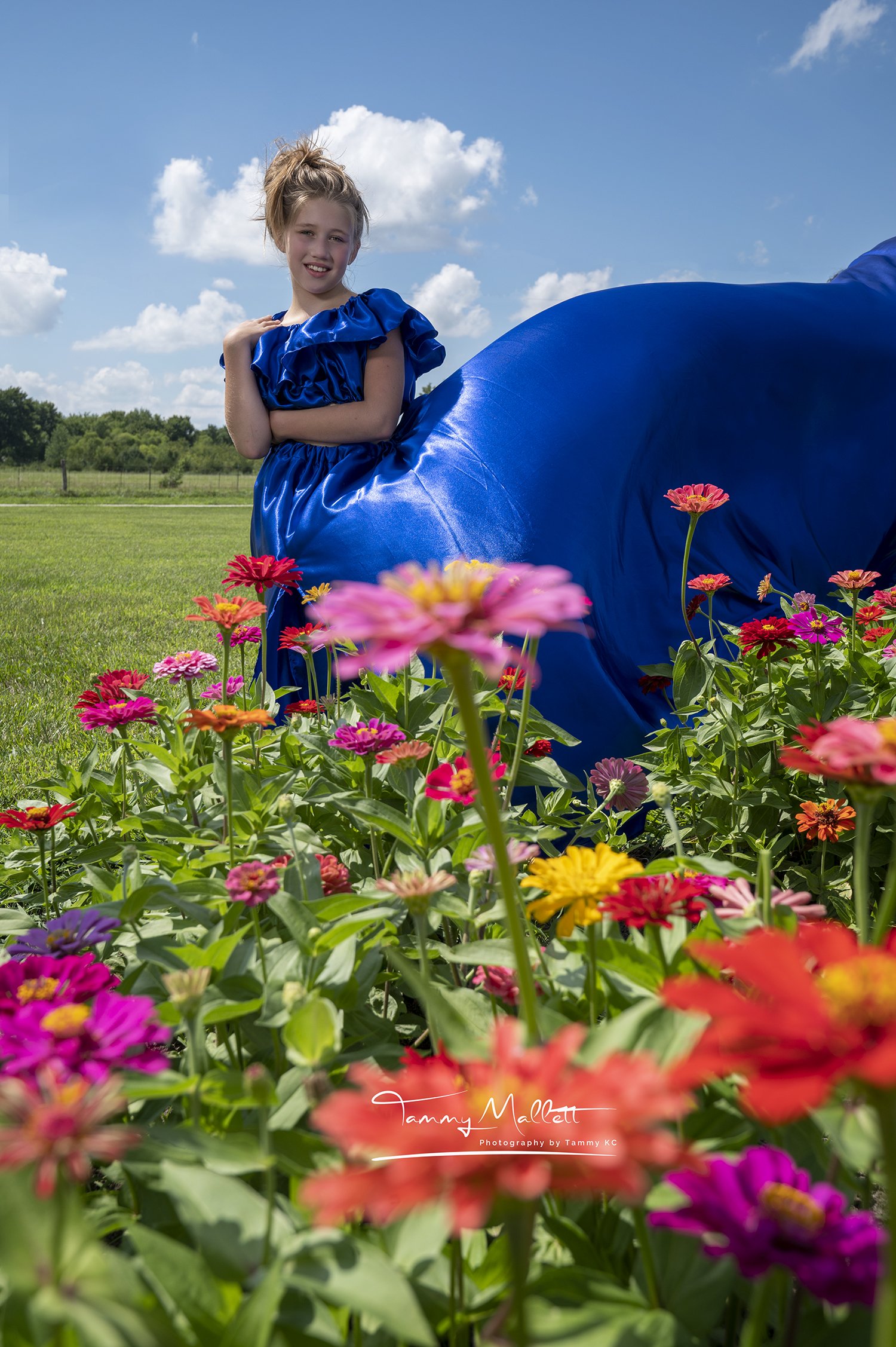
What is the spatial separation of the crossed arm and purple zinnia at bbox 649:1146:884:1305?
2216 millimetres

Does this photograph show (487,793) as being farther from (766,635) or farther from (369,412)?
(369,412)

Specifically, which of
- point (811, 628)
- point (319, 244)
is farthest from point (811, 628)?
point (319, 244)

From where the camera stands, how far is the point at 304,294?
2.64 meters

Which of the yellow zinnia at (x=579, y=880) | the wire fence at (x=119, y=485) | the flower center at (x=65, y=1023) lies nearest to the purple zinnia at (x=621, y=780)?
the yellow zinnia at (x=579, y=880)

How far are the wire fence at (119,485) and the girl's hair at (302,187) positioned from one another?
22.5 m

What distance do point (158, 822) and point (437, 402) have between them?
60.5 inches

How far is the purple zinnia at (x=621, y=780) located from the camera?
145 cm

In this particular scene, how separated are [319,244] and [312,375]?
0.42m

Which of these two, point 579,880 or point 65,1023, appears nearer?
point 65,1023

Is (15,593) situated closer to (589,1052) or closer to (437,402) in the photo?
(437,402)

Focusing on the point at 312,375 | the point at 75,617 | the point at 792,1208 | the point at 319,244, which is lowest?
the point at 75,617

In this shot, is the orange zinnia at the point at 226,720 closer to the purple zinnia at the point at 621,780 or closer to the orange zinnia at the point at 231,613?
the orange zinnia at the point at 231,613

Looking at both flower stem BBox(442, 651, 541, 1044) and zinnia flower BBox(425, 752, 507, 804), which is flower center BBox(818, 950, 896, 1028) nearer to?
flower stem BBox(442, 651, 541, 1044)

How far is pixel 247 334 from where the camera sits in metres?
2.56
